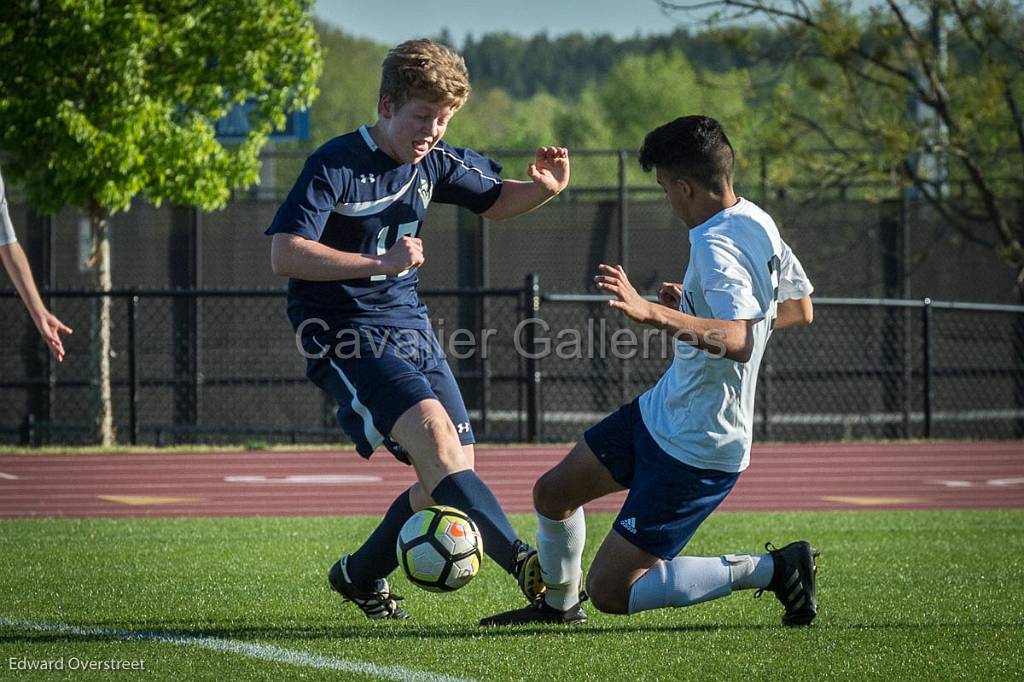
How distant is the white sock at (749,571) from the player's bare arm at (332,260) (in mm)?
1578

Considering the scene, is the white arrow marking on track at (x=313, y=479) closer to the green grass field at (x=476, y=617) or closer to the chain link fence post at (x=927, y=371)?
the green grass field at (x=476, y=617)

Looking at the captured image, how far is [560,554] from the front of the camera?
5.01m

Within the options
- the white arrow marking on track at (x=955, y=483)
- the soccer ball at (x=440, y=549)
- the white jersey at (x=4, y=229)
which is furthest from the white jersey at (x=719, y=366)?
the white arrow marking on track at (x=955, y=483)

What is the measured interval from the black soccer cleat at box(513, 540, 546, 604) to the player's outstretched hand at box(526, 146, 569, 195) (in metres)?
1.46

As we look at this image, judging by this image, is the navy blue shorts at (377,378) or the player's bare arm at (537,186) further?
the player's bare arm at (537,186)

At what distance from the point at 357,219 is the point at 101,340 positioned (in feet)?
32.6

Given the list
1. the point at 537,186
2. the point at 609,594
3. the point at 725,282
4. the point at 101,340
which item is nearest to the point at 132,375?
the point at 101,340

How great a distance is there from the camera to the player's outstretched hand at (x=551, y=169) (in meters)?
5.46

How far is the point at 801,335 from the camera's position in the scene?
671 inches

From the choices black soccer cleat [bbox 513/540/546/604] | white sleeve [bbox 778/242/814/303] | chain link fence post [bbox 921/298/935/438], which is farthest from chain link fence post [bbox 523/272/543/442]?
black soccer cleat [bbox 513/540/546/604]

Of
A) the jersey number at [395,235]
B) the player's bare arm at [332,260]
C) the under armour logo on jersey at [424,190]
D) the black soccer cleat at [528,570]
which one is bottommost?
the black soccer cleat at [528,570]

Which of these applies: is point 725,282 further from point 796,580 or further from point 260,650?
point 260,650

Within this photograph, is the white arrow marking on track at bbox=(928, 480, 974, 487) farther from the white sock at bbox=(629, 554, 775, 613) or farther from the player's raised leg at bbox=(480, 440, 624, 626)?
the player's raised leg at bbox=(480, 440, 624, 626)

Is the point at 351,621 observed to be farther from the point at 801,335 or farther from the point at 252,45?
the point at 801,335
